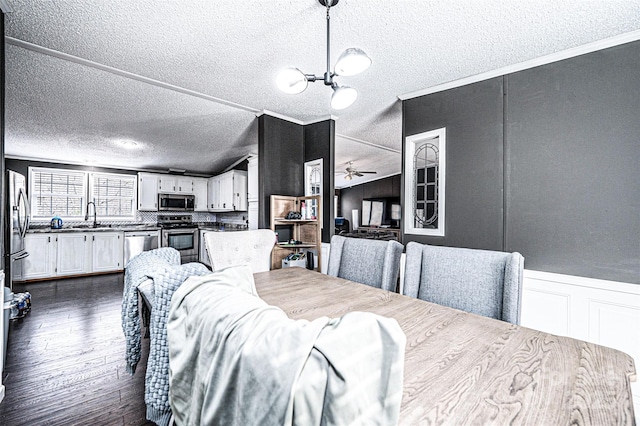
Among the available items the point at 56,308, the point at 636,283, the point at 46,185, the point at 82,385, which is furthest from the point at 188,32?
the point at 46,185

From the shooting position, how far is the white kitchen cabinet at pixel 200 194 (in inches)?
271

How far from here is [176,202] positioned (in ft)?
21.3

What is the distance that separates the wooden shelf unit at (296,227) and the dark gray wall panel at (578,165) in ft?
6.45

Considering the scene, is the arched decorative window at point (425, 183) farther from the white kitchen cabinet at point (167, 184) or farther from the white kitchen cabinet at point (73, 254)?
the white kitchen cabinet at point (73, 254)

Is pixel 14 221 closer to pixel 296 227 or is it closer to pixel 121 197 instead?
pixel 296 227

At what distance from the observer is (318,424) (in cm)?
41

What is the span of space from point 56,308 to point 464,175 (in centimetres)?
498

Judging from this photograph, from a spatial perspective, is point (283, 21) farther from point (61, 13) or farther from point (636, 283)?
point (636, 283)

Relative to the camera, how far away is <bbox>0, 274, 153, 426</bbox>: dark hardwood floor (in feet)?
5.56

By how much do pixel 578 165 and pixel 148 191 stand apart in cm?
710

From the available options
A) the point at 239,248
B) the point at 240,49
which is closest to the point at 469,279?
the point at 239,248

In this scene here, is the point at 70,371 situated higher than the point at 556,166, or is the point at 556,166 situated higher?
the point at 556,166

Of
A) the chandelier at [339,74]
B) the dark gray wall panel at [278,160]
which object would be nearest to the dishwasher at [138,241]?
the dark gray wall panel at [278,160]

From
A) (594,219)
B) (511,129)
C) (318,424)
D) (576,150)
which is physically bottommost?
(318,424)
